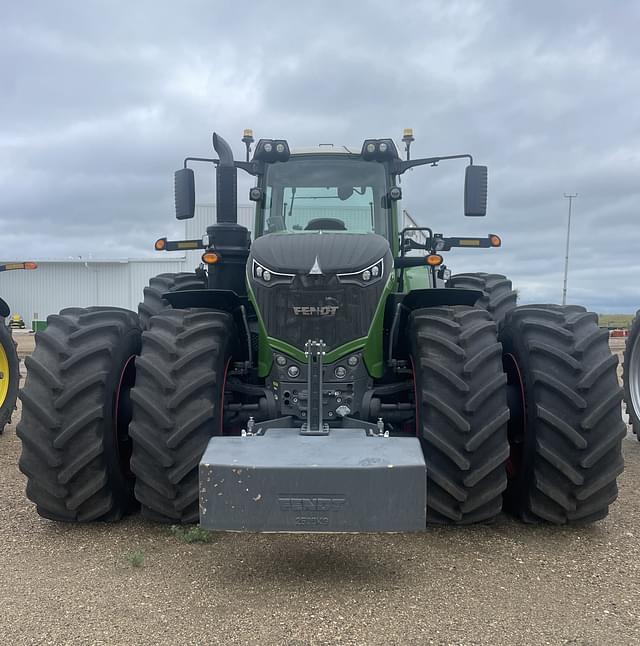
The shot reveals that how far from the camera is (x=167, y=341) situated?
4.25 m

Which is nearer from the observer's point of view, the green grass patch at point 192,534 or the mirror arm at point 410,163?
the green grass patch at point 192,534

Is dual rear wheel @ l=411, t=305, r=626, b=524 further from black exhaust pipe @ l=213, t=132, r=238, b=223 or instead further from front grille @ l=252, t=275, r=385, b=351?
black exhaust pipe @ l=213, t=132, r=238, b=223

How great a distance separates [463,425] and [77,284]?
38129 millimetres

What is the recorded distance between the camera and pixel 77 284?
3888cm

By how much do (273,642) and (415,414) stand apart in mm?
1846

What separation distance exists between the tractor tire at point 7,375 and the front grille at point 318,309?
486 centimetres

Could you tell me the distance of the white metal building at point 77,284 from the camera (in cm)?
3703

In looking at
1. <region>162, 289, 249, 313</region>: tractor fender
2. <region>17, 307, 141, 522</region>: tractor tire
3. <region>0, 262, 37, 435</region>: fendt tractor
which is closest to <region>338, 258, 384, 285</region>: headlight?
<region>162, 289, 249, 313</region>: tractor fender

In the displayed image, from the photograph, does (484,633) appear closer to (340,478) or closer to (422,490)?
(422,490)

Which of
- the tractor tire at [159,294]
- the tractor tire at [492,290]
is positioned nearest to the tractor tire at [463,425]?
the tractor tire at [492,290]

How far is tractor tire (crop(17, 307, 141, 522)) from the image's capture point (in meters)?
4.21

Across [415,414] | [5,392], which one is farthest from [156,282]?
[415,414]

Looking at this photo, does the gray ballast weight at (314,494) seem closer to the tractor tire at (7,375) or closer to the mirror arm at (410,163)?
the mirror arm at (410,163)

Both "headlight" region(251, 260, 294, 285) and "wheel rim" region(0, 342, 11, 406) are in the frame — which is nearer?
"headlight" region(251, 260, 294, 285)
